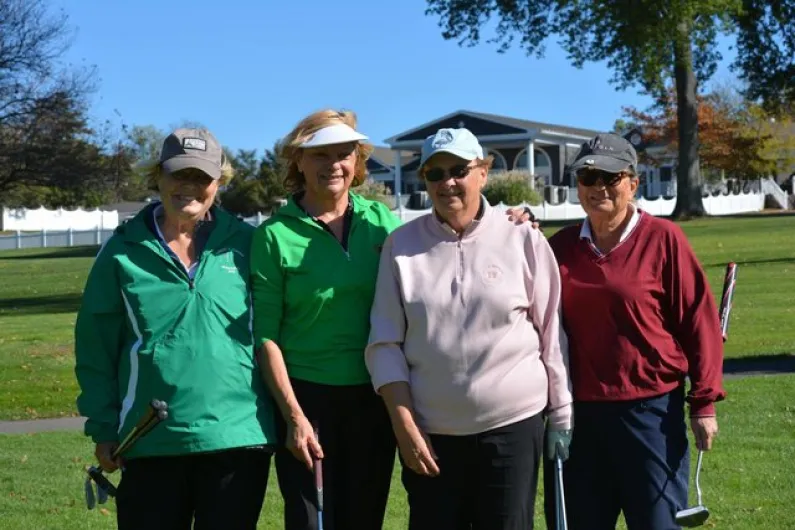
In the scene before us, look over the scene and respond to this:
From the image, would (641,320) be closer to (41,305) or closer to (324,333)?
(324,333)

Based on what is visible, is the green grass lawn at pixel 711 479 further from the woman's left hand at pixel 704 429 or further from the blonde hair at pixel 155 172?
the blonde hair at pixel 155 172

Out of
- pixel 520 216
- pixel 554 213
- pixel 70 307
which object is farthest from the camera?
pixel 554 213

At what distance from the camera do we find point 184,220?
4523mm

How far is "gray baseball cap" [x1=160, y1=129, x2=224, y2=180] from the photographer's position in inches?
176

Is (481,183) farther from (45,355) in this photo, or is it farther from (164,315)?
(45,355)

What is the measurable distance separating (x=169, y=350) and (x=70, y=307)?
2010 cm

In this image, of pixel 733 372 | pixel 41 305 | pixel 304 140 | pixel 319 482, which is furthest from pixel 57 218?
pixel 319 482

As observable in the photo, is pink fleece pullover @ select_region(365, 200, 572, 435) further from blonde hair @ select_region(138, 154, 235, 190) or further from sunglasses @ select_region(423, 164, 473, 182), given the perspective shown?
blonde hair @ select_region(138, 154, 235, 190)

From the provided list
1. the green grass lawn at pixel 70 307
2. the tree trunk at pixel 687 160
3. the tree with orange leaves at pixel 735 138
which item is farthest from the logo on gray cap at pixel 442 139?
the tree with orange leaves at pixel 735 138

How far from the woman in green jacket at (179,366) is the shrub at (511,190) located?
44.6 m

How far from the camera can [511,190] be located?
50.7 m


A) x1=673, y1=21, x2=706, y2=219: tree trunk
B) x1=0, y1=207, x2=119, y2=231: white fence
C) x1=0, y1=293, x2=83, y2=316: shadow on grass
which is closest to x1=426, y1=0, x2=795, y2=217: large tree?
x1=673, y1=21, x2=706, y2=219: tree trunk

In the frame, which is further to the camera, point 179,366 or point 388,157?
point 388,157

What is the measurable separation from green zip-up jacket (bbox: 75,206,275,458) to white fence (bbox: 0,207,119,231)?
7102cm
